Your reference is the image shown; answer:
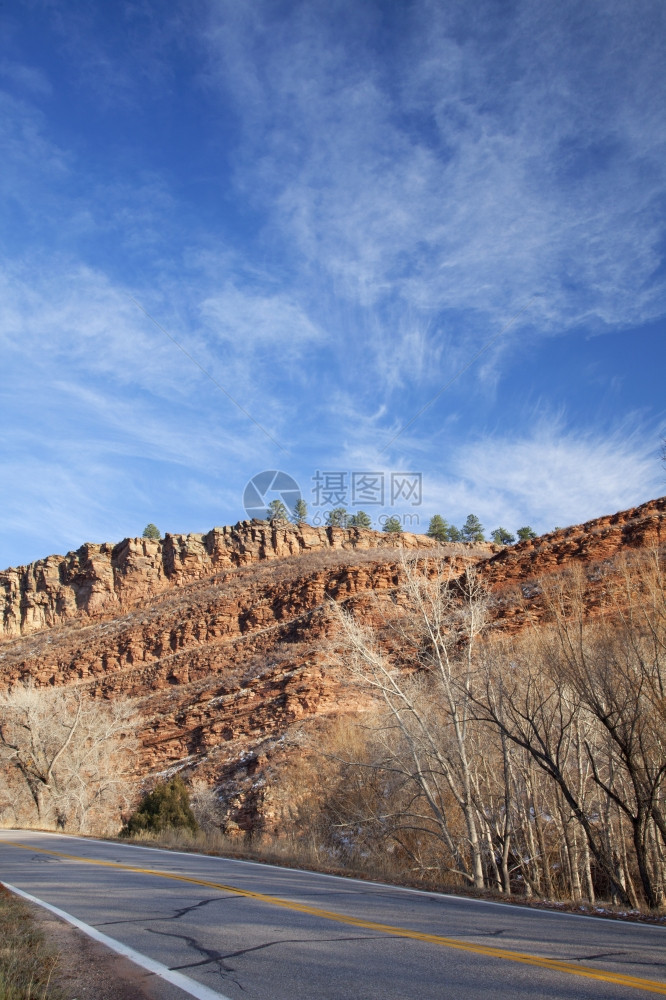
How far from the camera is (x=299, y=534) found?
80000mm

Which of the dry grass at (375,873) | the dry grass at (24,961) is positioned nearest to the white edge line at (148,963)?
the dry grass at (24,961)

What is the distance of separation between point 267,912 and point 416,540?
71834mm

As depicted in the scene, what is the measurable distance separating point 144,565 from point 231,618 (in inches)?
1018

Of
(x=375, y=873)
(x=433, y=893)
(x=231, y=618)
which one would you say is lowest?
(x=375, y=873)

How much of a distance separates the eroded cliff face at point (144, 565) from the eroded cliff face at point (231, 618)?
170 millimetres

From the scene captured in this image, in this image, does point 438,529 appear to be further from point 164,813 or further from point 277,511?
point 164,813

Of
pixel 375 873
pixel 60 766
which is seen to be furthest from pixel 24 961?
pixel 60 766

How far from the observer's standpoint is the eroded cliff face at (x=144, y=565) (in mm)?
77312

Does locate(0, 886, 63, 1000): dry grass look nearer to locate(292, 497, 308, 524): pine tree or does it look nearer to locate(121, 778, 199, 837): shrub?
locate(121, 778, 199, 837): shrub

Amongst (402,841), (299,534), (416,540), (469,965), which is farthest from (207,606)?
(469,965)

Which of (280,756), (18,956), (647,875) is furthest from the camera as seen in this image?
(280,756)

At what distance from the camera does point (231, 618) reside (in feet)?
190

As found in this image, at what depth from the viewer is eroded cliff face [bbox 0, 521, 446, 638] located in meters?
77.3

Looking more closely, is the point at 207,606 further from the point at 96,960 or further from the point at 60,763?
the point at 96,960
